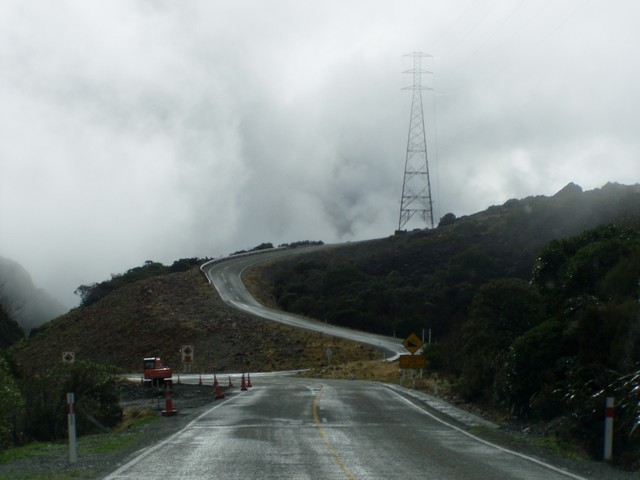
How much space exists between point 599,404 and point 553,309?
1184cm

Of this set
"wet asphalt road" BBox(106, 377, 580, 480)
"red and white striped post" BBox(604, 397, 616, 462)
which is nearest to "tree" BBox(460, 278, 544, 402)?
"wet asphalt road" BBox(106, 377, 580, 480)

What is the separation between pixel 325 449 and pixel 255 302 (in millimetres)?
66266

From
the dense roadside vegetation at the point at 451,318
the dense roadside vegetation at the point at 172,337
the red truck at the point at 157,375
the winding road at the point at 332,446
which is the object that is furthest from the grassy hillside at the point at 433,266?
the winding road at the point at 332,446

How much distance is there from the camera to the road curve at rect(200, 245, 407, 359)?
68.8m

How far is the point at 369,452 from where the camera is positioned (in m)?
17.3

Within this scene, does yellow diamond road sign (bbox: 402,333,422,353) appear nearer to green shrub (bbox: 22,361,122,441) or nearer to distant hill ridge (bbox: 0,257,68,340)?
green shrub (bbox: 22,361,122,441)

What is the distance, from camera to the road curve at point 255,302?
6875cm

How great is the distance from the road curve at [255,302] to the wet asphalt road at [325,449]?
3616 cm

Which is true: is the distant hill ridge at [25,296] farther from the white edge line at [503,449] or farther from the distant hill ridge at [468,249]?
the white edge line at [503,449]

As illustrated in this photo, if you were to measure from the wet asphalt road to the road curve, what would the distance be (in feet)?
119

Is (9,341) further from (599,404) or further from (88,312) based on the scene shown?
(599,404)

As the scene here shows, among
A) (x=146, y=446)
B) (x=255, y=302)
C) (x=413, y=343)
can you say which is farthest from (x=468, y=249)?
(x=146, y=446)

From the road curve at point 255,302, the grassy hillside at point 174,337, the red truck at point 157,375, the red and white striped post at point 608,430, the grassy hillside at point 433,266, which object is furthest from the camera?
→ the grassy hillside at point 433,266

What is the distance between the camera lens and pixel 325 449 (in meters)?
17.6
